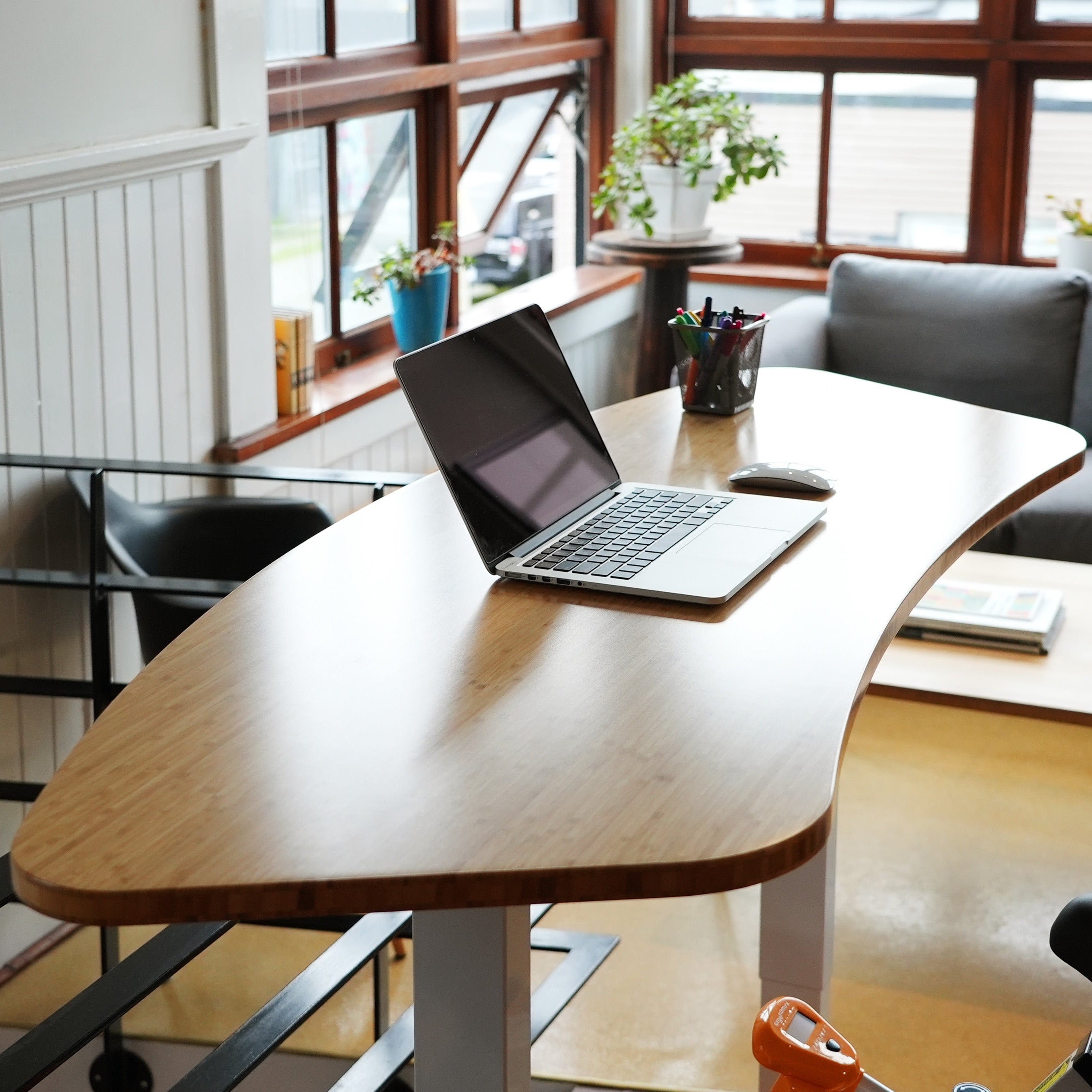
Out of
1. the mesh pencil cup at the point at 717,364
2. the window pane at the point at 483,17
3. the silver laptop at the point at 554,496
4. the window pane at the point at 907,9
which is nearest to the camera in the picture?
the silver laptop at the point at 554,496

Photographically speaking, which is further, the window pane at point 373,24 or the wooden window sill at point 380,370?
the window pane at point 373,24

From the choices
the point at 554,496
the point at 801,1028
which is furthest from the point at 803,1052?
the point at 554,496

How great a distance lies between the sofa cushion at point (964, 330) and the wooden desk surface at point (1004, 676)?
4.70ft

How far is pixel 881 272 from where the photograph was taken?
4238mm

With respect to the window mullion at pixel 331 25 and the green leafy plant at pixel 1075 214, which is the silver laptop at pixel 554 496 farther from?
the green leafy plant at pixel 1075 214

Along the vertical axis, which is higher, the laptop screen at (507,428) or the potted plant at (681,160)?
the potted plant at (681,160)

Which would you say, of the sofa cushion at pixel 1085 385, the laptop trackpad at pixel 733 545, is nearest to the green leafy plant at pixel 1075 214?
the sofa cushion at pixel 1085 385

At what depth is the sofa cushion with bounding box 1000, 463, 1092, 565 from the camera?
3525 millimetres

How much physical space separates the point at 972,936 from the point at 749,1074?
21.9 inches

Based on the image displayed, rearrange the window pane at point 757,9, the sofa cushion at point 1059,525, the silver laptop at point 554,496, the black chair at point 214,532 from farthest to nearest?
the window pane at point 757,9
the sofa cushion at point 1059,525
the black chair at point 214,532
the silver laptop at point 554,496

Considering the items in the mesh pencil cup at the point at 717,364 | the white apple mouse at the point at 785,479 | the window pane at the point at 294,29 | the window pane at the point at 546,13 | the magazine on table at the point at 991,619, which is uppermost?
the window pane at the point at 546,13

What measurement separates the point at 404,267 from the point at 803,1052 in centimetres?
267

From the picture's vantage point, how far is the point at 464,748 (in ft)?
3.27

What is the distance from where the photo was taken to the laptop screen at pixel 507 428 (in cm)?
136
